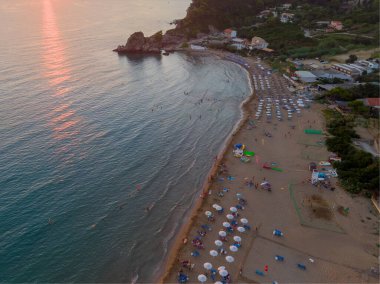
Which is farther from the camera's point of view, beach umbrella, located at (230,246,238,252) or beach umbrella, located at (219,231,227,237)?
beach umbrella, located at (219,231,227,237)

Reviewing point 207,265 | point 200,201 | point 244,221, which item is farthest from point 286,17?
point 207,265

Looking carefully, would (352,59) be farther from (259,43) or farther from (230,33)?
(230,33)

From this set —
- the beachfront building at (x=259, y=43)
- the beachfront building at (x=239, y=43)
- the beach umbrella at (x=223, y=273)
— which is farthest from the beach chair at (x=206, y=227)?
the beachfront building at (x=239, y=43)

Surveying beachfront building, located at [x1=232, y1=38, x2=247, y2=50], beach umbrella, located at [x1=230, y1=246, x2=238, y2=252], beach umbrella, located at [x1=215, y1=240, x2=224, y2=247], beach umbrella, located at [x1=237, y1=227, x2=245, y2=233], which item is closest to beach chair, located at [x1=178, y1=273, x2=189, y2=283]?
beach umbrella, located at [x1=215, y1=240, x2=224, y2=247]

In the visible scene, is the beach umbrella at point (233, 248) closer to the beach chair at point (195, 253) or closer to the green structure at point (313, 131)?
the beach chair at point (195, 253)

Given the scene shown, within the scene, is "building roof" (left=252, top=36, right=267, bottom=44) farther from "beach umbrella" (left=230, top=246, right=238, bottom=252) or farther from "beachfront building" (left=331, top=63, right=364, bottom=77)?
"beach umbrella" (left=230, top=246, right=238, bottom=252)

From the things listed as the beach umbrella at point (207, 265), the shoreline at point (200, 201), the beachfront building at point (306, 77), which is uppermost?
the beachfront building at point (306, 77)
